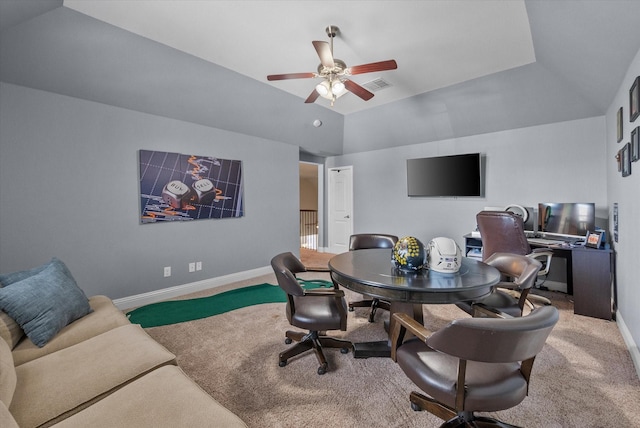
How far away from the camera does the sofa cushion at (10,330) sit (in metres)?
1.68

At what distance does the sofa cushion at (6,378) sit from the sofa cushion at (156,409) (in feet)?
0.81

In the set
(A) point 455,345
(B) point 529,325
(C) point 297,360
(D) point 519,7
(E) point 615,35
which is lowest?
(C) point 297,360

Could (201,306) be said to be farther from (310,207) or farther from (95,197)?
(310,207)

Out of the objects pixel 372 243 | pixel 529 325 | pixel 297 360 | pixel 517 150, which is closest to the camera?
pixel 529 325

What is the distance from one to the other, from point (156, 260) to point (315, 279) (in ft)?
7.70

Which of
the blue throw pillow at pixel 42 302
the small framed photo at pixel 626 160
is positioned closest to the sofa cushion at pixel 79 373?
the blue throw pillow at pixel 42 302

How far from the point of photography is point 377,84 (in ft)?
13.1

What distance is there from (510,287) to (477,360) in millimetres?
1263

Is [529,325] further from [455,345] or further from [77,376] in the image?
[77,376]

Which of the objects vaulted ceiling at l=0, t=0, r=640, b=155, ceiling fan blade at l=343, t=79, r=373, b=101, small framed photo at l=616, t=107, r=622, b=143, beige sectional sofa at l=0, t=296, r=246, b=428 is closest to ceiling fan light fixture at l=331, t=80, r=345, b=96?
ceiling fan blade at l=343, t=79, r=373, b=101

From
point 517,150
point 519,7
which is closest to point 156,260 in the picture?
point 519,7

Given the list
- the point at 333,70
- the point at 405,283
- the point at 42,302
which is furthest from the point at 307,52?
the point at 42,302

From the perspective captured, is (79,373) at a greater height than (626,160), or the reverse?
(626,160)

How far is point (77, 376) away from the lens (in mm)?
1438
